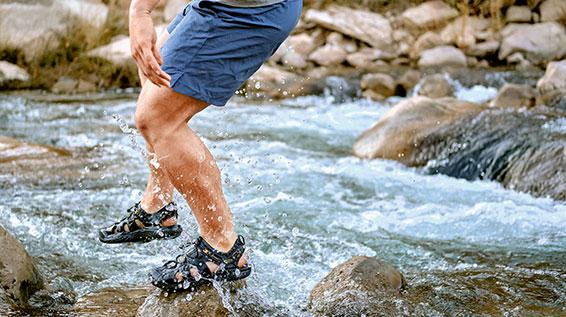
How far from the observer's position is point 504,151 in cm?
662

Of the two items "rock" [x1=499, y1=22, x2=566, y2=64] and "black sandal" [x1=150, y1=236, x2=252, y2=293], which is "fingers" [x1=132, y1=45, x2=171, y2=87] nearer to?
"black sandal" [x1=150, y1=236, x2=252, y2=293]

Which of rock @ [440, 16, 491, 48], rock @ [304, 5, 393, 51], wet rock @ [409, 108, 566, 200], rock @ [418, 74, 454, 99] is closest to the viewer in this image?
wet rock @ [409, 108, 566, 200]

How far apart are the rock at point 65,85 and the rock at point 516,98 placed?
19.9 feet

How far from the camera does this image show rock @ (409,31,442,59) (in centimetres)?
1283

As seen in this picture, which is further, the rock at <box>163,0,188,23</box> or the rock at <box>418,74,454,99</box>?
the rock at <box>163,0,188,23</box>

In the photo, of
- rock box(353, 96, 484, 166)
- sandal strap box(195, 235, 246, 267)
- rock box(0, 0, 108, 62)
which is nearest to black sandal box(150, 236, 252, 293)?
sandal strap box(195, 235, 246, 267)

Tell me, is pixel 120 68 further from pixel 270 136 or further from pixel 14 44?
pixel 270 136

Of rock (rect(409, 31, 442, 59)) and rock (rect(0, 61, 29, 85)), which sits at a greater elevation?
rock (rect(409, 31, 442, 59))

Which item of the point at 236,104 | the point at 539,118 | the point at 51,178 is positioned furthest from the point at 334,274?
the point at 236,104

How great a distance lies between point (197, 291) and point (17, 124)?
635 centimetres

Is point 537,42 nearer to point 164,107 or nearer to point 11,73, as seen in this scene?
point 11,73

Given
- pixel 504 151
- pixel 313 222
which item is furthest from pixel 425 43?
pixel 313 222

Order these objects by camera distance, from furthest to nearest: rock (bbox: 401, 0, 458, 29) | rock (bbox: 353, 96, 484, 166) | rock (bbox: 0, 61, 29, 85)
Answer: rock (bbox: 401, 0, 458, 29)
rock (bbox: 0, 61, 29, 85)
rock (bbox: 353, 96, 484, 166)

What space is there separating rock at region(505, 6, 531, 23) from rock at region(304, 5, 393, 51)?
1.94 m
